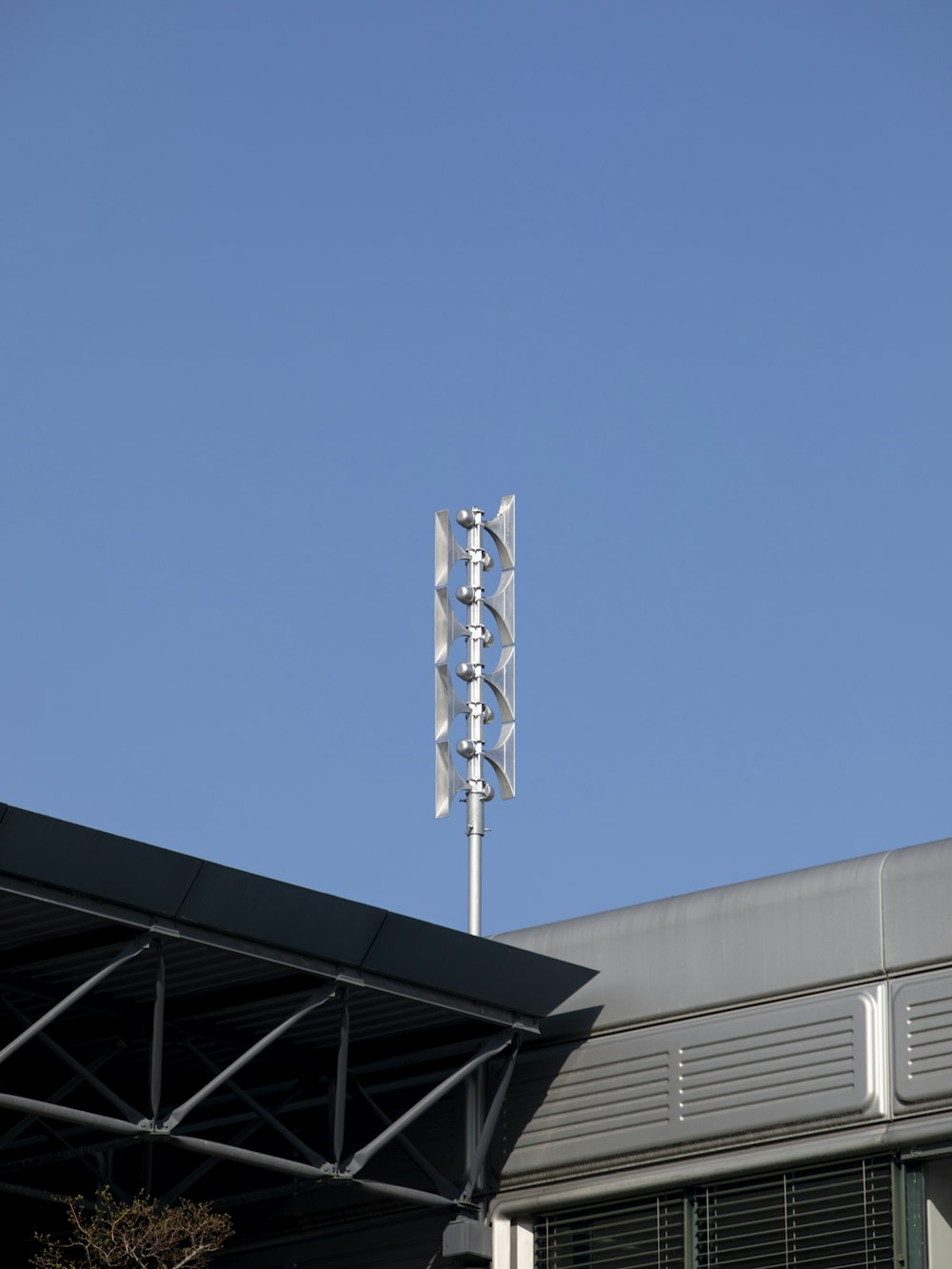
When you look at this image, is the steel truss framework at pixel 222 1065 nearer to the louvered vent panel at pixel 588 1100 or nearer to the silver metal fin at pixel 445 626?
the louvered vent panel at pixel 588 1100

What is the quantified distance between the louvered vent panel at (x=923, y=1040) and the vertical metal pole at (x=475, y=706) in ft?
21.1

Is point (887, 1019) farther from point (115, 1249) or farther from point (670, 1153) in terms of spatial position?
point (115, 1249)

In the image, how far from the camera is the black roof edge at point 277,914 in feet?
59.8

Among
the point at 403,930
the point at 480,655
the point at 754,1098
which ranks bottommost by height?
the point at 754,1098

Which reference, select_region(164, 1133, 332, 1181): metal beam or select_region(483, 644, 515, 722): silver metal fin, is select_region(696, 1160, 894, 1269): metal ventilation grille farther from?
select_region(483, 644, 515, 722): silver metal fin

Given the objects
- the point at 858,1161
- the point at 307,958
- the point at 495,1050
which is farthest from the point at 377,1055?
the point at 858,1161

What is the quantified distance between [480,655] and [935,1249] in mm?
9437

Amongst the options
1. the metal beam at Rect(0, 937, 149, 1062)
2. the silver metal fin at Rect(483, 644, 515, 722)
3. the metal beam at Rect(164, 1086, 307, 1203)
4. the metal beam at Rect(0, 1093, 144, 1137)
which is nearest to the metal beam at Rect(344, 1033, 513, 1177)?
the metal beam at Rect(164, 1086, 307, 1203)

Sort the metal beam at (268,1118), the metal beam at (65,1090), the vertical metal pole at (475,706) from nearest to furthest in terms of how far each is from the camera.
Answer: the metal beam at (65,1090) < the metal beam at (268,1118) < the vertical metal pole at (475,706)

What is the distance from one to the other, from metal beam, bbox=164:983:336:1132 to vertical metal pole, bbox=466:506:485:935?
15.8 ft

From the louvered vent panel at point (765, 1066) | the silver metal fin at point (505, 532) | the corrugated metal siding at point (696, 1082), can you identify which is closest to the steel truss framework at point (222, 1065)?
the corrugated metal siding at point (696, 1082)

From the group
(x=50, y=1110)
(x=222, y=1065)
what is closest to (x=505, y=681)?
(x=222, y=1065)

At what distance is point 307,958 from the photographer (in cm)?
2025

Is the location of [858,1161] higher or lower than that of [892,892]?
lower
